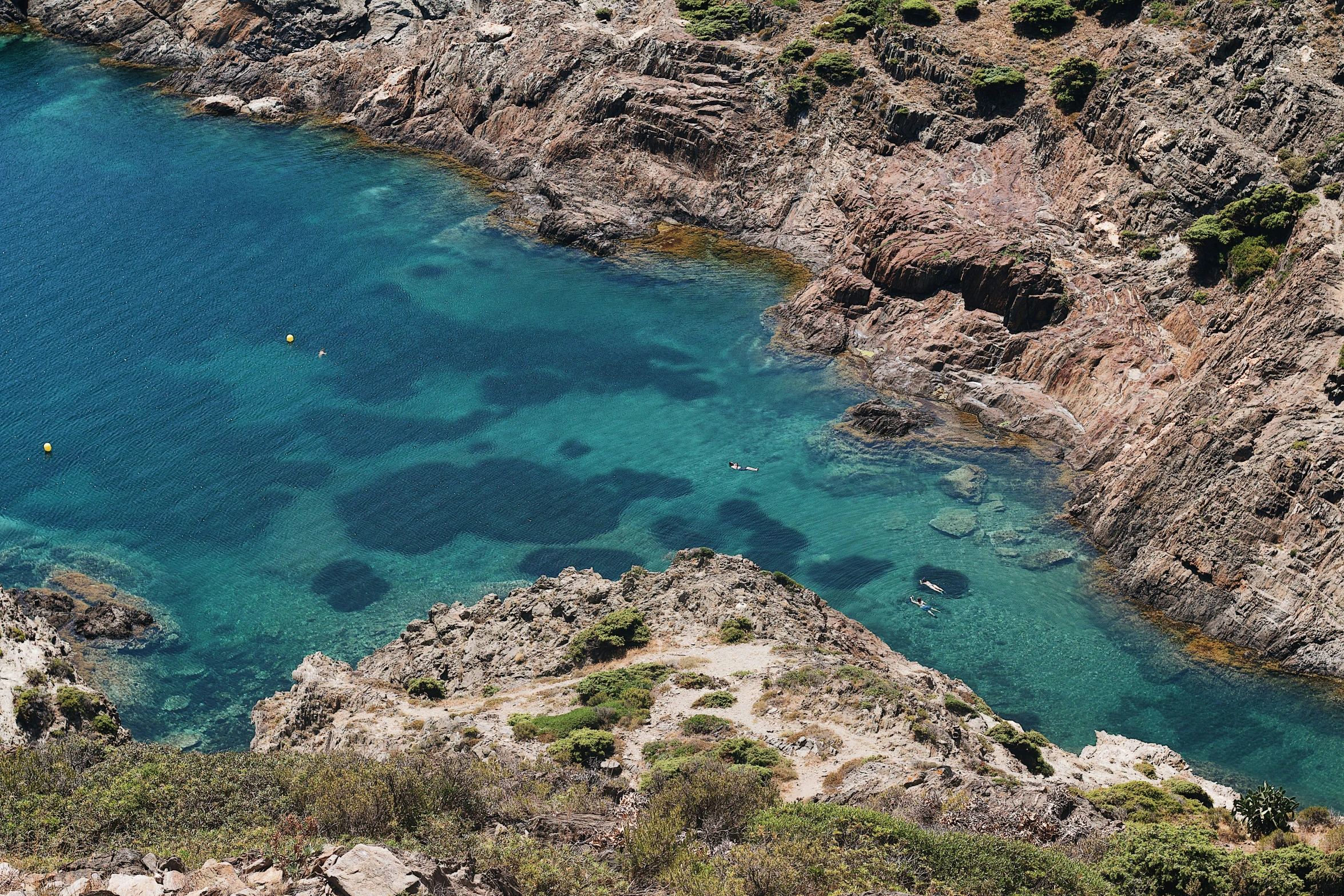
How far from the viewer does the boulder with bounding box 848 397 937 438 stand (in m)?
85.4

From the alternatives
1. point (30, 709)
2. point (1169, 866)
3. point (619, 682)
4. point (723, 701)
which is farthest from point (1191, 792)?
point (30, 709)

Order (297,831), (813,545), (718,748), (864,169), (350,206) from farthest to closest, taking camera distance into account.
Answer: (350,206), (864,169), (813,545), (718,748), (297,831)

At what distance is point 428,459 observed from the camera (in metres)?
84.5

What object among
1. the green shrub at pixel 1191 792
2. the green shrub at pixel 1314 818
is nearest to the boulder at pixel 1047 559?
the green shrub at pixel 1191 792

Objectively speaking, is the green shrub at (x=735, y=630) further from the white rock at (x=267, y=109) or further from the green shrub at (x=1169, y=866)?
the white rock at (x=267, y=109)

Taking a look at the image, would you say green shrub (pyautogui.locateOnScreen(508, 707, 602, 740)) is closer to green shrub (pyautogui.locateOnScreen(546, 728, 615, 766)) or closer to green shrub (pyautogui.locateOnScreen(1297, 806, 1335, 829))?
green shrub (pyautogui.locateOnScreen(546, 728, 615, 766))

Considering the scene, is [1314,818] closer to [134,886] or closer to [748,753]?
[748,753]

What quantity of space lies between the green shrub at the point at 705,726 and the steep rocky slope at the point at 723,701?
0.40 feet

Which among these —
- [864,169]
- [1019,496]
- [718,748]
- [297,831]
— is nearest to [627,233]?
[864,169]

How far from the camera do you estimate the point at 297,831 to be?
124ft

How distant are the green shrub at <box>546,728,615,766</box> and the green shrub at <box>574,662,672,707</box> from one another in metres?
4.37

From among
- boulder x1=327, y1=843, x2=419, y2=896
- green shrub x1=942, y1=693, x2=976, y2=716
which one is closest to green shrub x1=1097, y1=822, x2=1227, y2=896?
green shrub x1=942, y1=693, x2=976, y2=716

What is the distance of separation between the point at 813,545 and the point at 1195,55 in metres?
51.9

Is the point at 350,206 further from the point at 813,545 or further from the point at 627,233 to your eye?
the point at 813,545
